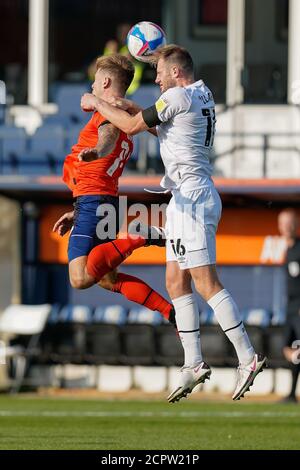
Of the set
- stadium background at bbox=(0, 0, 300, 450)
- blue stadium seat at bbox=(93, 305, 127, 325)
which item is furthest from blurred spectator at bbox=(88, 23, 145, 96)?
blue stadium seat at bbox=(93, 305, 127, 325)

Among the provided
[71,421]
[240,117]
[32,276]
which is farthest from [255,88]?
[71,421]

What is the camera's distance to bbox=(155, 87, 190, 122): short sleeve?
424 inches

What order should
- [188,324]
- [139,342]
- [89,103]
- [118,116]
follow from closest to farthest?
1. [118,116]
2. [89,103]
3. [188,324]
4. [139,342]

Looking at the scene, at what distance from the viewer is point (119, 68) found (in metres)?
11.1

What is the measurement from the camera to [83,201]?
444 inches

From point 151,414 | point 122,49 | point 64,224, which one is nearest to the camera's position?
point 64,224

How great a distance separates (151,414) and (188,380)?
23.2ft

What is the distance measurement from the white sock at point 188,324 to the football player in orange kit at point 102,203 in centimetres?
21

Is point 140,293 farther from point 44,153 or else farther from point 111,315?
point 111,315

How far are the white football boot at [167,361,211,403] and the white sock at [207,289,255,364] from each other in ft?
0.99

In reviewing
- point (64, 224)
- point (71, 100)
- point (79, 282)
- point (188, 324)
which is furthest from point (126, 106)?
point (71, 100)

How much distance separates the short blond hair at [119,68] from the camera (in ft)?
36.5

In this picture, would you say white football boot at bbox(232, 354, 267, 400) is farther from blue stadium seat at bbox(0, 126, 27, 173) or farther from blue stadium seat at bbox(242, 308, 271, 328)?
blue stadium seat at bbox(0, 126, 27, 173)

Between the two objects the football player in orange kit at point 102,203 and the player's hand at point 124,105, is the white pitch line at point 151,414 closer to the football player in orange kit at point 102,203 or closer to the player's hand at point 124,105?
the football player in orange kit at point 102,203
